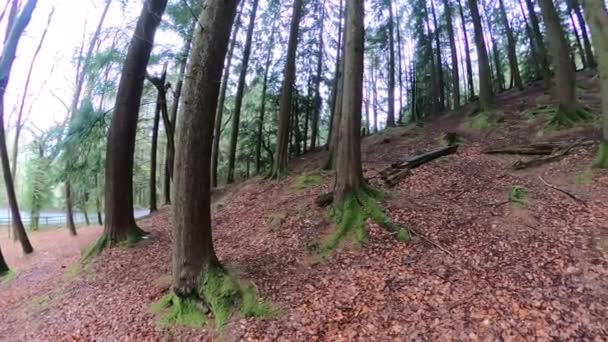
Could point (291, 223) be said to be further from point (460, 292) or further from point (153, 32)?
point (153, 32)

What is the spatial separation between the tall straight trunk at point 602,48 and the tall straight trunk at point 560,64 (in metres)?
3.06

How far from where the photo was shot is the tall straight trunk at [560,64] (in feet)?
31.0

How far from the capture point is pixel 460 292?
14.4 feet

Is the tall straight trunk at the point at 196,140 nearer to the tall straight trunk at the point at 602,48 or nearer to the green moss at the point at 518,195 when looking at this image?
the green moss at the point at 518,195

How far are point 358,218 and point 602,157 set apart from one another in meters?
4.47

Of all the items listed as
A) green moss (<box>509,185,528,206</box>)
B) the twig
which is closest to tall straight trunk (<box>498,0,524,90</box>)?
the twig

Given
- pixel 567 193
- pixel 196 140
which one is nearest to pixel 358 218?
pixel 196 140

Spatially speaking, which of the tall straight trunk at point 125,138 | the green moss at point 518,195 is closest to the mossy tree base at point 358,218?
the green moss at point 518,195

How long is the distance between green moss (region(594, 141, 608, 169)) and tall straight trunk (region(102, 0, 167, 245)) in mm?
9268

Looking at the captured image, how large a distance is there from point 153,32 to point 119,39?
0.99 m

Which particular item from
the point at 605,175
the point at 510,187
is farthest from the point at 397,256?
the point at 605,175

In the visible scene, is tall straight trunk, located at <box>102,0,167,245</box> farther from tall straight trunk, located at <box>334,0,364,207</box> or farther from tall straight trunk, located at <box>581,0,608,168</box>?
tall straight trunk, located at <box>581,0,608,168</box>

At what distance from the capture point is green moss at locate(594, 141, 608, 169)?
251 inches

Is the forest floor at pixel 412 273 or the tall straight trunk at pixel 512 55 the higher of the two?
the tall straight trunk at pixel 512 55
